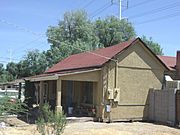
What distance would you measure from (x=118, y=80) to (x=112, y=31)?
87.5ft

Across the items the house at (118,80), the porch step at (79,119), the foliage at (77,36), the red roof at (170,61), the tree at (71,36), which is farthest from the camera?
the foliage at (77,36)

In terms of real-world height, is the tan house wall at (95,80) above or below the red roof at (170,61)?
below

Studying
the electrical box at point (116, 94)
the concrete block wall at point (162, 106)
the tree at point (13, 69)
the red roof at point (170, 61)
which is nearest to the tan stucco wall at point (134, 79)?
the electrical box at point (116, 94)

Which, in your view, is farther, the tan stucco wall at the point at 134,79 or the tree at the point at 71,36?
the tree at the point at 71,36

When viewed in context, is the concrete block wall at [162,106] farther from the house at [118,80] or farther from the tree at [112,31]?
the tree at [112,31]

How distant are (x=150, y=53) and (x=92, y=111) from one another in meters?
Answer: 5.67

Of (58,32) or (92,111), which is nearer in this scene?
(92,111)

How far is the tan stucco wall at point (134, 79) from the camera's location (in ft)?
79.1

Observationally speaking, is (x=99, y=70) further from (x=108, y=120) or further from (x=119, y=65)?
(x=108, y=120)

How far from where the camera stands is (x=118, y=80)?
24.3m

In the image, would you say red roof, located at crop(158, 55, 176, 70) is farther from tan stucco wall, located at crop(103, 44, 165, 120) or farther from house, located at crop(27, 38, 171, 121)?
tan stucco wall, located at crop(103, 44, 165, 120)

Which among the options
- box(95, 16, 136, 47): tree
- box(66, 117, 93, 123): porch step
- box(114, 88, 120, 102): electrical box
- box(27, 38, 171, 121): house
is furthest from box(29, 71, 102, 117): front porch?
box(95, 16, 136, 47): tree

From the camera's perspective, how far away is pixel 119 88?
79.5 feet

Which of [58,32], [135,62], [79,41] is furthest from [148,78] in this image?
[58,32]
